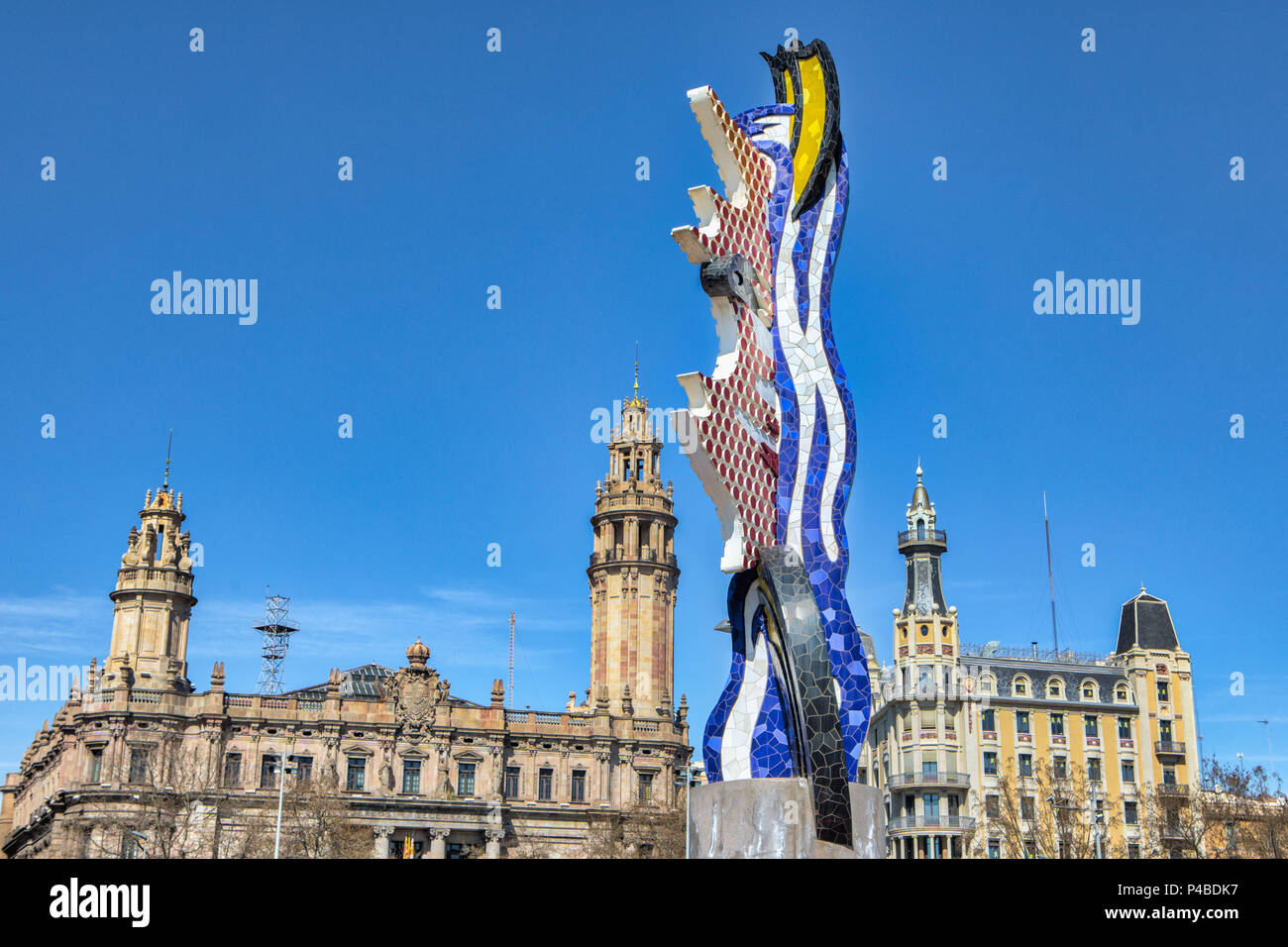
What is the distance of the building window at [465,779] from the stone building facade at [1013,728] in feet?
79.6

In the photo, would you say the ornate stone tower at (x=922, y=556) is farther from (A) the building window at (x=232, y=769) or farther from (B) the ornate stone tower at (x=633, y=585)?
(A) the building window at (x=232, y=769)

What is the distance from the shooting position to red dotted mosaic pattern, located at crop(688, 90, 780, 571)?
3152cm

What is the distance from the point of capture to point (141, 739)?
7619 centimetres

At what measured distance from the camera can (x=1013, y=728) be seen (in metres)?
83.9

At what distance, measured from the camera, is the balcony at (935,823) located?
8019 centimetres

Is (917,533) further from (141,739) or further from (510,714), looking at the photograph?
(141,739)

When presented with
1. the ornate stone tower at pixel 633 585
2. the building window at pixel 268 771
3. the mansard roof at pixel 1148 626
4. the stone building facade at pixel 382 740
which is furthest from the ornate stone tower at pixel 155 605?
the mansard roof at pixel 1148 626

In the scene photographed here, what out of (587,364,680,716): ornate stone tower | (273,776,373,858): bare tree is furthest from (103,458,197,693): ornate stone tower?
(587,364,680,716): ornate stone tower

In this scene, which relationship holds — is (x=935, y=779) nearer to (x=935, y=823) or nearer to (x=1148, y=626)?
(x=935, y=823)

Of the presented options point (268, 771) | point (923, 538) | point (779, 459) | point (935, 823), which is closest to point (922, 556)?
point (923, 538)

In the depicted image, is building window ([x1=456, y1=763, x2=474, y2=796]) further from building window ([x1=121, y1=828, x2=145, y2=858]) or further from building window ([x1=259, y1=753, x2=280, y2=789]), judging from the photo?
building window ([x1=121, y1=828, x2=145, y2=858])

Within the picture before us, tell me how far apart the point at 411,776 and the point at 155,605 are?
19.0 metres
